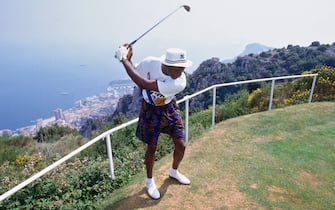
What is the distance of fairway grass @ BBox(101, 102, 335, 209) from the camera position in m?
2.79

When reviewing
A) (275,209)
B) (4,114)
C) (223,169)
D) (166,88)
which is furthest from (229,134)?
(4,114)

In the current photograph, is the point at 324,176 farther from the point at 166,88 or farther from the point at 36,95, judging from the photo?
the point at 36,95

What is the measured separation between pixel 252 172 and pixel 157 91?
1.91 metres

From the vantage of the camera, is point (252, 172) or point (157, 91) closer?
point (157, 91)

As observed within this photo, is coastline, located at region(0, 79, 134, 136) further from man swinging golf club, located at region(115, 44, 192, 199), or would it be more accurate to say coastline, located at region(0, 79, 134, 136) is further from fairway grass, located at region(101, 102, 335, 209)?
man swinging golf club, located at region(115, 44, 192, 199)

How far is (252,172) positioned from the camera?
3385 millimetres

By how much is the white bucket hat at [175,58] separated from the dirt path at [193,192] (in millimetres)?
1461

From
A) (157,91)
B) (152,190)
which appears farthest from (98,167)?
(157,91)

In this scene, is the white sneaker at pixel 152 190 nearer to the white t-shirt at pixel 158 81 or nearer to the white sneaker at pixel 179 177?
the white sneaker at pixel 179 177

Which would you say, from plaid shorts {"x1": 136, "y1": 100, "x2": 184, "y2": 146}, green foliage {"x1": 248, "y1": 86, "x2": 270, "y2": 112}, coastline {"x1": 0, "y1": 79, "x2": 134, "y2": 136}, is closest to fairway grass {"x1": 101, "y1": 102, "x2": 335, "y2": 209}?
plaid shorts {"x1": 136, "y1": 100, "x2": 184, "y2": 146}

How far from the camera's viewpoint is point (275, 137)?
4.60 meters

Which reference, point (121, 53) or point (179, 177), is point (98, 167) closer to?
point (179, 177)

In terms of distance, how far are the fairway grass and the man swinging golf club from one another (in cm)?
34

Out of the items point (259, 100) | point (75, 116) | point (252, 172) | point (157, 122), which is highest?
point (157, 122)
